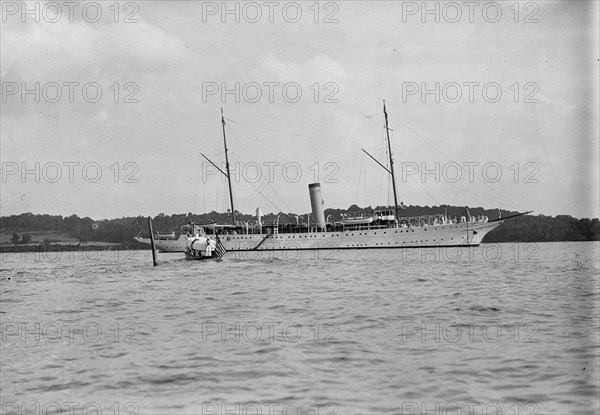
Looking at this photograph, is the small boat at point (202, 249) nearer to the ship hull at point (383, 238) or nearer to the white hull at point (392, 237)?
the ship hull at point (383, 238)

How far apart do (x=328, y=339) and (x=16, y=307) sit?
11.2 meters

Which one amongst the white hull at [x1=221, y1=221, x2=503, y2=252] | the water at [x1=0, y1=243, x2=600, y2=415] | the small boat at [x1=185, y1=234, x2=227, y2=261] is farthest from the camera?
the white hull at [x1=221, y1=221, x2=503, y2=252]

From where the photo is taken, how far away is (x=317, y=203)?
7481 centimetres

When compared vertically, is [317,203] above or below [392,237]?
above

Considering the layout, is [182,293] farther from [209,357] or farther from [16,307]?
[209,357]

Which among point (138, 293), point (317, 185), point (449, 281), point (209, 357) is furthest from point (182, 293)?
point (317, 185)

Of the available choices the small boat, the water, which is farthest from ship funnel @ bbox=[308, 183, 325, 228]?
the water

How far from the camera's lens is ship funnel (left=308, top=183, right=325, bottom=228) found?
74.6 meters

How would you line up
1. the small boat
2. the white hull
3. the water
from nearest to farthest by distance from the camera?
the water
the small boat
the white hull

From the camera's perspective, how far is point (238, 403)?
23.7 feet

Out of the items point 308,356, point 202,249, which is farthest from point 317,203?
point 308,356

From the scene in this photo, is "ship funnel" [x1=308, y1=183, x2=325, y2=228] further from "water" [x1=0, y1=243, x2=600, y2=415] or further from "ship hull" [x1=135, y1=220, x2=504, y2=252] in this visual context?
"water" [x1=0, y1=243, x2=600, y2=415]

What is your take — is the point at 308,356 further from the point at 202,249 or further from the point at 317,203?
the point at 317,203

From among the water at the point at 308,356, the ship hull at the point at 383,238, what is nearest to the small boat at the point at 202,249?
the ship hull at the point at 383,238
